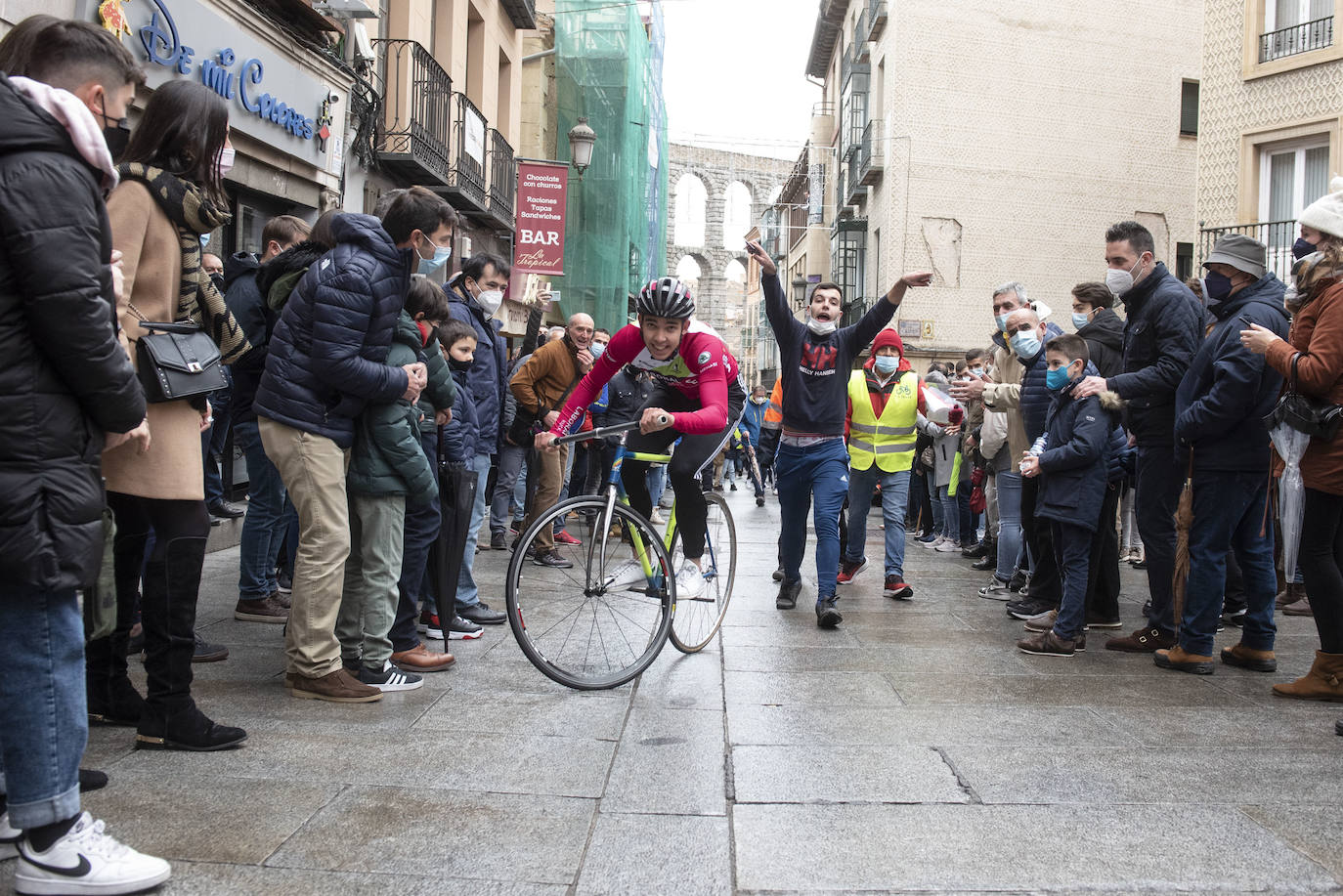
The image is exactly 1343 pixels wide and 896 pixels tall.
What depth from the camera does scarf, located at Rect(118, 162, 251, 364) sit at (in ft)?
13.5

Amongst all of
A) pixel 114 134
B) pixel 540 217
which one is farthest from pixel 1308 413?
pixel 540 217

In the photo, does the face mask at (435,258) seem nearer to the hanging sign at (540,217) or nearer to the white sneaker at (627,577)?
the white sneaker at (627,577)

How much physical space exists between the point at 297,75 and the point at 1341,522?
→ 10.3 meters

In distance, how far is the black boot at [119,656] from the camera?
14.1 ft

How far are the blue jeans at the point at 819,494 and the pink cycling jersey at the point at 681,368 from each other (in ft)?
5.33

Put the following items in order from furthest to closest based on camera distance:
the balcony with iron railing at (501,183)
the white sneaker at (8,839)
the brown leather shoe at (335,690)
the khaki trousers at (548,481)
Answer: the balcony with iron railing at (501,183) → the khaki trousers at (548,481) → the brown leather shoe at (335,690) → the white sneaker at (8,839)

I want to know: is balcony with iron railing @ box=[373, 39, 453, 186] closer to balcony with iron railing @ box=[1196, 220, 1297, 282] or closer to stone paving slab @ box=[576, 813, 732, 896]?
balcony with iron railing @ box=[1196, 220, 1297, 282]

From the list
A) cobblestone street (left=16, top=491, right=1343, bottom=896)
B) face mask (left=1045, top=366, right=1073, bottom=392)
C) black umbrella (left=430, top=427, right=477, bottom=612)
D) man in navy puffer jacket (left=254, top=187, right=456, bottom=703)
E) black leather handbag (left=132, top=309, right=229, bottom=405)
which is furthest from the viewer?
face mask (left=1045, top=366, right=1073, bottom=392)

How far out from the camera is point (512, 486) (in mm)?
10531

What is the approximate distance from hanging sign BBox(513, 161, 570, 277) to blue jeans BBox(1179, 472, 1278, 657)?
49.1 feet

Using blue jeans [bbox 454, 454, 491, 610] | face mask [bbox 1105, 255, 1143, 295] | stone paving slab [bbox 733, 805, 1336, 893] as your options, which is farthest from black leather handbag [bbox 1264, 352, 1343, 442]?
blue jeans [bbox 454, 454, 491, 610]

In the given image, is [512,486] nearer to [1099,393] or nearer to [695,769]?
[1099,393]

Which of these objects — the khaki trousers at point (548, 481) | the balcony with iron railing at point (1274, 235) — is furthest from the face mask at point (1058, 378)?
the balcony with iron railing at point (1274, 235)

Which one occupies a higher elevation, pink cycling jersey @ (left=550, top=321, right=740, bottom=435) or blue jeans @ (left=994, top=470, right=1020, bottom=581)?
pink cycling jersey @ (left=550, top=321, right=740, bottom=435)
